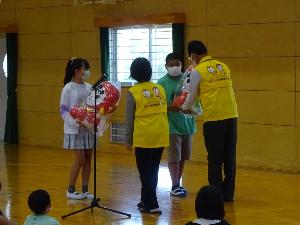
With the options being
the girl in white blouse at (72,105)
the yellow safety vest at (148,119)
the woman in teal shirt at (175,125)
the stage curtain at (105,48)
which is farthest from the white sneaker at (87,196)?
the stage curtain at (105,48)

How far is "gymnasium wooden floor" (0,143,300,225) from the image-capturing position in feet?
19.7

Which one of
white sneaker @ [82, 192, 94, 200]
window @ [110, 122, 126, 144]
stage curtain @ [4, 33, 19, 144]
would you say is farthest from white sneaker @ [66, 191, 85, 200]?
stage curtain @ [4, 33, 19, 144]

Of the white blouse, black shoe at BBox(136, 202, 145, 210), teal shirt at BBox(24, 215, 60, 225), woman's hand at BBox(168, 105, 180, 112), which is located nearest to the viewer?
teal shirt at BBox(24, 215, 60, 225)

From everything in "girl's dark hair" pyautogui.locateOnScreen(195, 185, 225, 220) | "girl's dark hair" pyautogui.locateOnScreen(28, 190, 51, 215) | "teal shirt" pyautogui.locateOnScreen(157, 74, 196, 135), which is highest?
"teal shirt" pyautogui.locateOnScreen(157, 74, 196, 135)

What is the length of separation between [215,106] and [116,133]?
4.79m

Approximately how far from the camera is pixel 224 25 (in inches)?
376

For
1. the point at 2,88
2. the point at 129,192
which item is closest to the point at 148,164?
the point at 129,192

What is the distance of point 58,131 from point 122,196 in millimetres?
4976

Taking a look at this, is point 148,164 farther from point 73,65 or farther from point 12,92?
point 12,92

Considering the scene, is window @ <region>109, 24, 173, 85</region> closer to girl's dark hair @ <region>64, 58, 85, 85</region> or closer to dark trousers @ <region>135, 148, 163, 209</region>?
girl's dark hair @ <region>64, 58, 85, 85</region>

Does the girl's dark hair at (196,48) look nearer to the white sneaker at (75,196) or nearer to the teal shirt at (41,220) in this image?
the white sneaker at (75,196)

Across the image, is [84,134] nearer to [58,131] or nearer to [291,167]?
[291,167]

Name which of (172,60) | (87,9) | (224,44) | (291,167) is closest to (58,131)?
(87,9)

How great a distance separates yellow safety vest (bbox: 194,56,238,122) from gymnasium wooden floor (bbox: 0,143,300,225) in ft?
2.79
